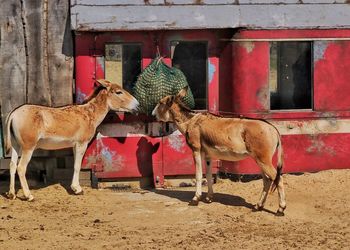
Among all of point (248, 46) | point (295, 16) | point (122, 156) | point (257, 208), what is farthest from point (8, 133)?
point (295, 16)

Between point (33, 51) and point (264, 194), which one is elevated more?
point (33, 51)

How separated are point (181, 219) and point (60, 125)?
260 cm

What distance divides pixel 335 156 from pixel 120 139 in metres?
3.72

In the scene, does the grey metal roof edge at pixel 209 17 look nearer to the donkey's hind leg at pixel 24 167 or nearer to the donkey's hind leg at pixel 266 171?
the donkey's hind leg at pixel 24 167

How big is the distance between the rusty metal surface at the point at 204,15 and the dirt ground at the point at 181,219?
2623 mm

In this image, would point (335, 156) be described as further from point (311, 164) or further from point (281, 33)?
point (281, 33)

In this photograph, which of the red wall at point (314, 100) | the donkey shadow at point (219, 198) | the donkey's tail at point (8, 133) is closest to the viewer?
the donkey shadow at point (219, 198)

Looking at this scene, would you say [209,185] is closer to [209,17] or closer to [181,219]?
[181,219]

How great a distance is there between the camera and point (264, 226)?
26.5ft

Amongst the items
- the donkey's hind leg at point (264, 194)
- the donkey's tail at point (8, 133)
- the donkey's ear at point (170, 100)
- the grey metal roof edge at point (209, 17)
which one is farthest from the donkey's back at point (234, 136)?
the donkey's tail at point (8, 133)

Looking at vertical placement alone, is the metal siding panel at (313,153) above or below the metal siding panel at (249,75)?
below

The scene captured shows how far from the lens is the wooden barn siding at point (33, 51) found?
10219 mm

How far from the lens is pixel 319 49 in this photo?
10680 millimetres

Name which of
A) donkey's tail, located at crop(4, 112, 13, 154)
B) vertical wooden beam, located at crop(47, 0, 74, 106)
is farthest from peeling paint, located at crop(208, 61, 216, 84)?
donkey's tail, located at crop(4, 112, 13, 154)
